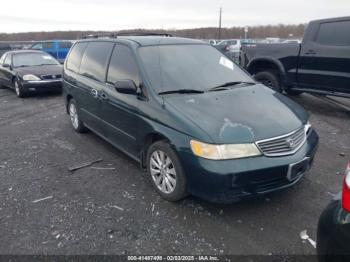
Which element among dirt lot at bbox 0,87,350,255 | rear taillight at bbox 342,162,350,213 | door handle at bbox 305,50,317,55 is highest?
door handle at bbox 305,50,317,55

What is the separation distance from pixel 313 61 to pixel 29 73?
787 centimetres

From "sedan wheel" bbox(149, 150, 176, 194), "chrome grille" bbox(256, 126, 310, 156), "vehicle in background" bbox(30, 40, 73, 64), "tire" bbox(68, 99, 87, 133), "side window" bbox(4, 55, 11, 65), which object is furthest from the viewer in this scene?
"vehicle in background" bbox(30, 40, 73, 64)

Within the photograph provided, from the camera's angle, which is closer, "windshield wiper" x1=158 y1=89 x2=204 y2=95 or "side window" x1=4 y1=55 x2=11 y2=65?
"windshield wiper" x1=158 y1=89 x2=204 y2=95

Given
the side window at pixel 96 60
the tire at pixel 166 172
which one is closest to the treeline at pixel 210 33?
the side window at pixel 96 60

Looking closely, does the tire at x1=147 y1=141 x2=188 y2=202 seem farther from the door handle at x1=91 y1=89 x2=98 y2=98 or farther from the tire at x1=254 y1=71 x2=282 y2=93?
the tire at x1=254 y1=71 x2=282 y2=93

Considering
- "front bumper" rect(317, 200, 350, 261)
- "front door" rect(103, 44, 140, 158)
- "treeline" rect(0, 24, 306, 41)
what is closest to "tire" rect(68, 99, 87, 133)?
"front door" rect(103, 44, 140, 158)

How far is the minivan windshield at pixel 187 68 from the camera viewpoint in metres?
3.64

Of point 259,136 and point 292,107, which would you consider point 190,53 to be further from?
point 259,136

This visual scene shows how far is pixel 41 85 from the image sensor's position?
927 centimetres

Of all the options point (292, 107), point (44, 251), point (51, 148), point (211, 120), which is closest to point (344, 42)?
point (292, 107)

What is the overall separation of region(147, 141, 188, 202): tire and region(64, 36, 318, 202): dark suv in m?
0.01

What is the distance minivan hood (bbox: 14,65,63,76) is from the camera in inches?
370

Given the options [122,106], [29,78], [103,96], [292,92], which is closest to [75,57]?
[103,96]

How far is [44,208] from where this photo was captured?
336cm
